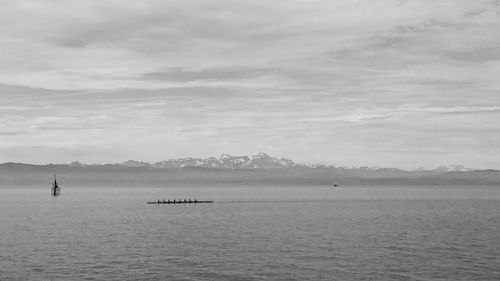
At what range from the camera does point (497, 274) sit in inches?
2477

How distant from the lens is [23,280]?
60.3 m

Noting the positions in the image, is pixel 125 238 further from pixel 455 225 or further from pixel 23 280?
pixel 455 225

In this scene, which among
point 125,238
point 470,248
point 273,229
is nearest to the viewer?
point 470,248

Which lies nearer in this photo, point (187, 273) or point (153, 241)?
point (187, 273)

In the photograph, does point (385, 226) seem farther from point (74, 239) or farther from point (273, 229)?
point (74, 239)

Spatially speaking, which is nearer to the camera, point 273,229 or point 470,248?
point 470,248

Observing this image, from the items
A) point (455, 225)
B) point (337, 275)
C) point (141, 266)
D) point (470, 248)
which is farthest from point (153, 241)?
point (455, 225)

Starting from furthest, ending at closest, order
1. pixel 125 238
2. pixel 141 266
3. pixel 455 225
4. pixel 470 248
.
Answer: pixel 455 225, pixel 125 238, pixel 470 248, pixel 141 266

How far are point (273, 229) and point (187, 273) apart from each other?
50480 mm

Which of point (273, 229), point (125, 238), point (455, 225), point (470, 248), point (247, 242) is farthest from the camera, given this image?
point (455, 225)

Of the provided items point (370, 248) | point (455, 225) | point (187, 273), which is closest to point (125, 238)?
point (187, 273)

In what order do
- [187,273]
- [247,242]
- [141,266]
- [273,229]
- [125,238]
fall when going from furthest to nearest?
[273,229]
[125,238]
[247,242]
[141,266]
[187,273]

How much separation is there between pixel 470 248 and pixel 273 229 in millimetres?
41745

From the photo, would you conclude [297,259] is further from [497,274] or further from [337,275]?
[497,274]
